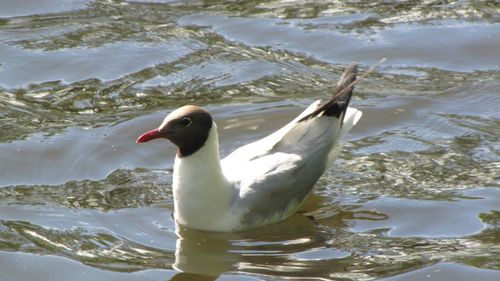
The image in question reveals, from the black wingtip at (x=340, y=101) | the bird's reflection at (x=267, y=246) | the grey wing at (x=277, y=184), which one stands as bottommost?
the bird's reflection at (x=267, y=246)

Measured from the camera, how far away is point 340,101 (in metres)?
8.97

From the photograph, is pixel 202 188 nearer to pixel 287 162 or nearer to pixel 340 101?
pixel 287 162

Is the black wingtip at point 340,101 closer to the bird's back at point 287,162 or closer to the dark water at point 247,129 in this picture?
the bird's back at point 287,162

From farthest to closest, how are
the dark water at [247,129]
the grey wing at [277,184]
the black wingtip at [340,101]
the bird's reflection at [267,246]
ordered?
the black wingtip at [340,101] → the grey wing at [277,184] → the dark water at [247,129] → the bird's reflection at [267,246]

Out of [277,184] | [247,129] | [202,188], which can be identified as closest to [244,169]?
[277,184]

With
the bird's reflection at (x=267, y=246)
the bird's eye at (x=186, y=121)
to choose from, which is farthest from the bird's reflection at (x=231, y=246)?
the bird's eye at (x=186, y=121)

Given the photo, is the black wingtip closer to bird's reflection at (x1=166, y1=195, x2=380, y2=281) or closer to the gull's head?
bird's reflection at (x1=166, y1=195, x2=380, y2=281)

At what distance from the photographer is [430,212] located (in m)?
8.41

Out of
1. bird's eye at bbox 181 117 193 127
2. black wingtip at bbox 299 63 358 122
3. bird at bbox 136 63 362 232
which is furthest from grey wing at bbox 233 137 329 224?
bird's eye at bbox 181 117 193 127

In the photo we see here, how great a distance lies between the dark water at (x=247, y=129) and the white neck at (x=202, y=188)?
0.44ft

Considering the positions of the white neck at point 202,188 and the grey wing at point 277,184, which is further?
the grey wing at point 277,184

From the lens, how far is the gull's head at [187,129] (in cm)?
813

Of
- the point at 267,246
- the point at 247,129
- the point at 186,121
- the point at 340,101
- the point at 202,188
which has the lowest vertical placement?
the point at 267,246

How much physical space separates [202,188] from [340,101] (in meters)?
1.36
